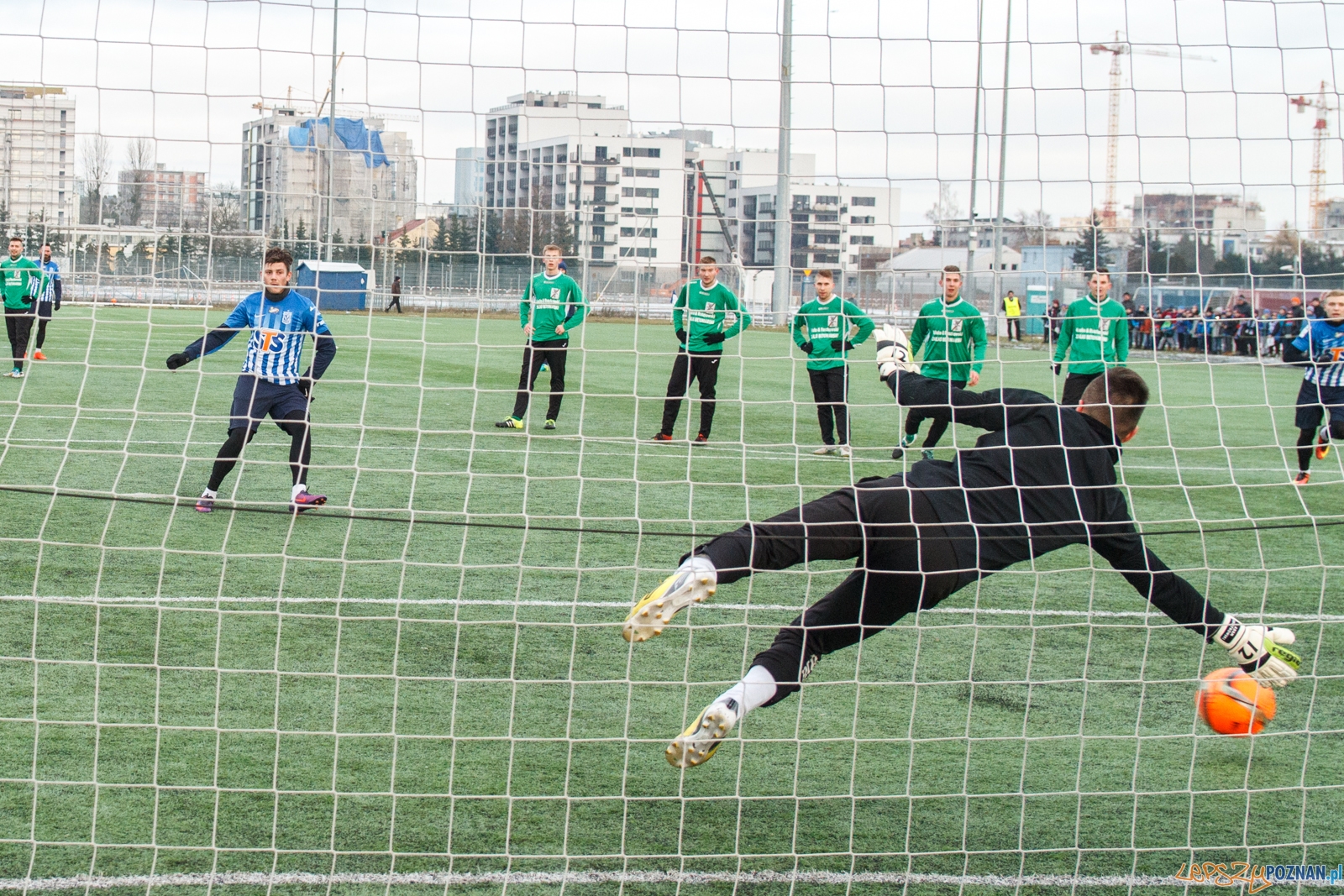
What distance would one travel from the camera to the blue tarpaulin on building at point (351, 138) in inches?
193

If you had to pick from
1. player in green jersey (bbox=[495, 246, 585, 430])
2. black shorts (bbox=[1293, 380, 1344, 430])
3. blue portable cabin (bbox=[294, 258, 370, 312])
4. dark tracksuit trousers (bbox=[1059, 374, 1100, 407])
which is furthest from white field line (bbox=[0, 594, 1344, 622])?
dark tracksuit trousers (bbox=[1059, 374, 1100, 407])

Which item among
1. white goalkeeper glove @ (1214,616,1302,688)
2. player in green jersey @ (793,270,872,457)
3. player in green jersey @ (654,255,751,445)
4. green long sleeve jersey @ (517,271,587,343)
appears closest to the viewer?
white goalkeeper glove @ (1214,616,1302,688)

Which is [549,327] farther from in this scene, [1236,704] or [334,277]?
[1236,704]

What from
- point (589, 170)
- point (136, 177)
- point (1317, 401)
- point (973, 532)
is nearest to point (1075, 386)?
point (1317, 401)

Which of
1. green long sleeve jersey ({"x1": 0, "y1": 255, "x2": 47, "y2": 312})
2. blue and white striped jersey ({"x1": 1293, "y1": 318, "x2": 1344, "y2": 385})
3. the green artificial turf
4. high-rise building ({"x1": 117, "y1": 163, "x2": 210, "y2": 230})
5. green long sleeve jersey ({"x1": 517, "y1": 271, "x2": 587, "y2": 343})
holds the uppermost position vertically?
green long sleeve jersey ({"x1": 0, "y1": 255, "x2": 47, "y2": 312})

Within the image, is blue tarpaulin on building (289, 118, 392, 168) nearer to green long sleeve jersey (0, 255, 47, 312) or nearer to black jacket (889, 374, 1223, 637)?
black jacket (889, 374, 1223, 637)

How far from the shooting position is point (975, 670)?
18.0ft

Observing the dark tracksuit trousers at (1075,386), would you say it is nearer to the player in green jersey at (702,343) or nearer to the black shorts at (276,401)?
the player in green jersey at (702,343)

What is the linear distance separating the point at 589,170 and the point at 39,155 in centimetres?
210

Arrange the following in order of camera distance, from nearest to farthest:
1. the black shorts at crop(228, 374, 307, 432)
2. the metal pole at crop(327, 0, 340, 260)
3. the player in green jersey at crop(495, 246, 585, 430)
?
the metal pole at crop(327, 0, 340, 260) < the black shorts at crop(228, 374, 307, 432) < the player in green jersey at crop(495, 246, 585, 430)

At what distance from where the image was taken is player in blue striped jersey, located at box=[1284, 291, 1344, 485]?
10.4m

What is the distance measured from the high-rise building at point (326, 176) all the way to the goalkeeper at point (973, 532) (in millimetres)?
2065

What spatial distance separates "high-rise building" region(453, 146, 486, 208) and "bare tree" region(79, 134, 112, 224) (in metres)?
1.26

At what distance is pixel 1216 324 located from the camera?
1895 centimetres
